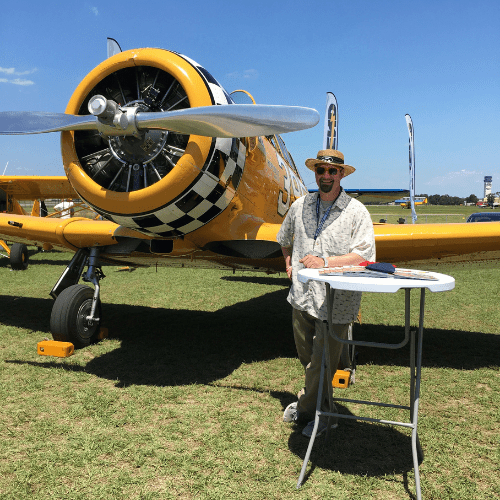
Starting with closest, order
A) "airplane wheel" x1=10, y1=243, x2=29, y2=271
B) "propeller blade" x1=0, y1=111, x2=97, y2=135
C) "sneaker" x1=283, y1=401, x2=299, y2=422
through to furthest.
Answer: "sneaker" x1=283, y1=401, x2=299, y2=422 → "propeller blade" x1=0, y1=111, x2=97, y2=135 → "airplane wheel" x1=10, y1=243, x2=29, y2=271

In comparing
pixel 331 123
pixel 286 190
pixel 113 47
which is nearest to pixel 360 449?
pixel 286 190

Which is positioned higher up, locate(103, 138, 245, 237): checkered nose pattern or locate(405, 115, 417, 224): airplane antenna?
locate(405, 115, 417, 224): airplane antenna

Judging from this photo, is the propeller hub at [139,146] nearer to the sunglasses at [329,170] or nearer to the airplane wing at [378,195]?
the sunglasses at [329,170]

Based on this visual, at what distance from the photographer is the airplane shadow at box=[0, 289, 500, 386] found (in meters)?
4.24

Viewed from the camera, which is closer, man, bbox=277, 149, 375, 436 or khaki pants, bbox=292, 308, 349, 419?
man, bbox=277, 149, 375, 436

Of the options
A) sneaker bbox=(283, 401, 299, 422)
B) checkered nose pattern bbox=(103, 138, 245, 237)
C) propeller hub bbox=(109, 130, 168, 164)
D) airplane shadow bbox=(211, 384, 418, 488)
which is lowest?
airplane shadow bbox=(211, 384, 418, 488)

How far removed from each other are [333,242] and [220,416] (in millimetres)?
1590

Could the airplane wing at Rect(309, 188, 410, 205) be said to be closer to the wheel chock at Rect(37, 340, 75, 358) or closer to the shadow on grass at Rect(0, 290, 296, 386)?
the shadow on grass at Rect(0, 290, 296, 386)

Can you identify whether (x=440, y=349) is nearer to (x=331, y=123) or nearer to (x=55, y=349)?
(x=55, y=349)

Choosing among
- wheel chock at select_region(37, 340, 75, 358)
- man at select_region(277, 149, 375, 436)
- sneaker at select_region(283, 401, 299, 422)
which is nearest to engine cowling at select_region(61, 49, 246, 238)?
man at select_region(277, 149, 375, 436)

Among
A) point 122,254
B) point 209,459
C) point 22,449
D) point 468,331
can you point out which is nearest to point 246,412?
point 209,459

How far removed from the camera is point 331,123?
1018cm

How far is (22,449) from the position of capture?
8.82ft

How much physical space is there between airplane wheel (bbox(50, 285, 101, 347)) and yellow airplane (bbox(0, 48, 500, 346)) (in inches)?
0.5
